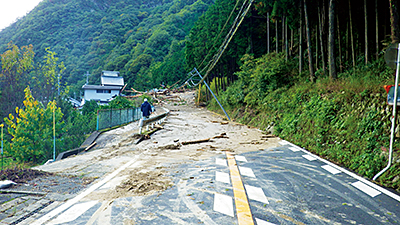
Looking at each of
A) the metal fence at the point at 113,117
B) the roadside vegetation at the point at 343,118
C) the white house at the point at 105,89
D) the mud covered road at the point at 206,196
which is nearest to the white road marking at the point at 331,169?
the mud covered road at the point at 206,196

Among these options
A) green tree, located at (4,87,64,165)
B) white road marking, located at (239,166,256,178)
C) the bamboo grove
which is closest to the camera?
white road marking, located at (239,166,256,178)

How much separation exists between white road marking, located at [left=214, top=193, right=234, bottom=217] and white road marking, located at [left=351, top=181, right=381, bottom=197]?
8.08 feet

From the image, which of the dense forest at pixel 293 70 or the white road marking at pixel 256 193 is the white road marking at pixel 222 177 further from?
the dense forest at pixel 293 70

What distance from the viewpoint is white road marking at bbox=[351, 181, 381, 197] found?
4.34 metres

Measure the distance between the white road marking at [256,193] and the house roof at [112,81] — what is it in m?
77.6

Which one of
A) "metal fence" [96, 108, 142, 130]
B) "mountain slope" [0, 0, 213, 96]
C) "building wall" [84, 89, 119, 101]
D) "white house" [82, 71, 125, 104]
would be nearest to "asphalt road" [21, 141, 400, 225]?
"metal fence" [96, 108, 142, 130]

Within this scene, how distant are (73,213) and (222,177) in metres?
2.72

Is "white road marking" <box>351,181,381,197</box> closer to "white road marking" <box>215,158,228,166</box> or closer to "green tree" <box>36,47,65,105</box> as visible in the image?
"white road marking" <box>215,158,228,166</box>

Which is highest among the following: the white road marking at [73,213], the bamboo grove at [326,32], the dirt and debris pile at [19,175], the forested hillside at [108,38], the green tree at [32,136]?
the forested hillside at [108,38]

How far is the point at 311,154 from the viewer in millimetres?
7754

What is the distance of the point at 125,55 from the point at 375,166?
8975 centimetres

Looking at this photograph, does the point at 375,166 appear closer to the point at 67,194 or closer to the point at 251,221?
the point at 251,221

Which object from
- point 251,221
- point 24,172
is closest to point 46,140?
point 24,172

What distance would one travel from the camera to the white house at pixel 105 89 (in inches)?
2798
